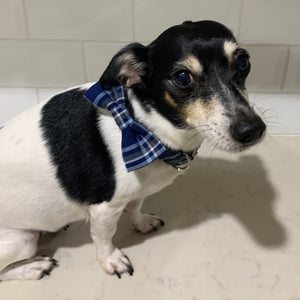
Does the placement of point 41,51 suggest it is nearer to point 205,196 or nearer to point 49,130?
point 49,130

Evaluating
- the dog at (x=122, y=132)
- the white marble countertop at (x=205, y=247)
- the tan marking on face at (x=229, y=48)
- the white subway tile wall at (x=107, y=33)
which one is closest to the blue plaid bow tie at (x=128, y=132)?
the dog at (x=122, y=132)

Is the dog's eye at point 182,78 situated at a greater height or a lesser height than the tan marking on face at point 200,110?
greater

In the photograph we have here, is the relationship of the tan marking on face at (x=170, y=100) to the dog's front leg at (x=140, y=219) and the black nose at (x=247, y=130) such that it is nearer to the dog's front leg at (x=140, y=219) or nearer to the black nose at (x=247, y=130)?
the black nose at (x=247, y=130)

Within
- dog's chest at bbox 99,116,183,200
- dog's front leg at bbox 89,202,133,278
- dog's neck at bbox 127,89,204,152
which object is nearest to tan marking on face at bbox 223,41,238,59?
dog's neck at bbox 127,89,204,152

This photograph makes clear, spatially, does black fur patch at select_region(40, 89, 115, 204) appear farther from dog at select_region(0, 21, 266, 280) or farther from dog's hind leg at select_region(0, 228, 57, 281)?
dog's hind leg at select_region(0, 228, 57, 281)

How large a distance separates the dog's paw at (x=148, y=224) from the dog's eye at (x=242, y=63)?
1.96ft

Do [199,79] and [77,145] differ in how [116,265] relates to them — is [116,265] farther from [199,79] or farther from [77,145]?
[199,79]

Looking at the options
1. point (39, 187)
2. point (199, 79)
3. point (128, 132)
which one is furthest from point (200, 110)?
point (39, 187)

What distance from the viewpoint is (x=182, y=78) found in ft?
2.80

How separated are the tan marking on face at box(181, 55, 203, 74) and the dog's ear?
0.12 meters

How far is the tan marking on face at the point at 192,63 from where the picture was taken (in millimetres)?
837

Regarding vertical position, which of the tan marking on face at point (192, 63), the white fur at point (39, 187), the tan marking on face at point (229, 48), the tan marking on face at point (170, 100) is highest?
the tan marking on face at point (229, 48)

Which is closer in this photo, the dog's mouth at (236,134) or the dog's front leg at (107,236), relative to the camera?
the dog's mouth at (236,134)

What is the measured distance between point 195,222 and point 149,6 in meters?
0.82
